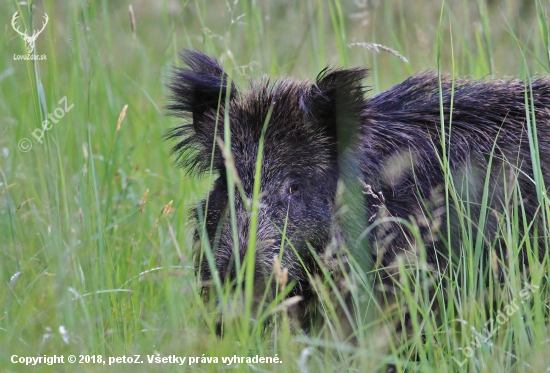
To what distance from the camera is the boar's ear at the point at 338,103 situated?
3596 millimetres

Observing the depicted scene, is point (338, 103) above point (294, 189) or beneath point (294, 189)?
above

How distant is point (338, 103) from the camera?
3.64 m

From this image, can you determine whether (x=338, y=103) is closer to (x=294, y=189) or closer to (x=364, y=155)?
Answer: (x=364, y=155)

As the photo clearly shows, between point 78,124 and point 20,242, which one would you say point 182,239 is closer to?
point 20,242

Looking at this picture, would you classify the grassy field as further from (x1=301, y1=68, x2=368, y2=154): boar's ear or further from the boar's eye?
the boar's eye

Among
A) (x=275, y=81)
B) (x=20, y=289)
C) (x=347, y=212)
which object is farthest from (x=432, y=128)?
(x=20, y=289)

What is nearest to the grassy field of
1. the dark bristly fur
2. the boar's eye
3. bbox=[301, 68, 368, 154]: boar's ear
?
the dark bristly fur

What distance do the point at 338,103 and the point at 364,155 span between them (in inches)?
13.1

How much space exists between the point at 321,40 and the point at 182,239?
2.04 meters

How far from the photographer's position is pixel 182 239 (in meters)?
4.75

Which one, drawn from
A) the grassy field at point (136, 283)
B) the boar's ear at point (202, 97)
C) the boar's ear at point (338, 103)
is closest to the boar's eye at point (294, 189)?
the boar's ear at point (338, 103)

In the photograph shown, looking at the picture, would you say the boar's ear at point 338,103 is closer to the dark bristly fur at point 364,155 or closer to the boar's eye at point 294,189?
the dark bristly fur at point 364,155

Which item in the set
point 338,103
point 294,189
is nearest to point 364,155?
point 338,103

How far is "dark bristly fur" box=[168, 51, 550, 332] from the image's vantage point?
3578 mm
